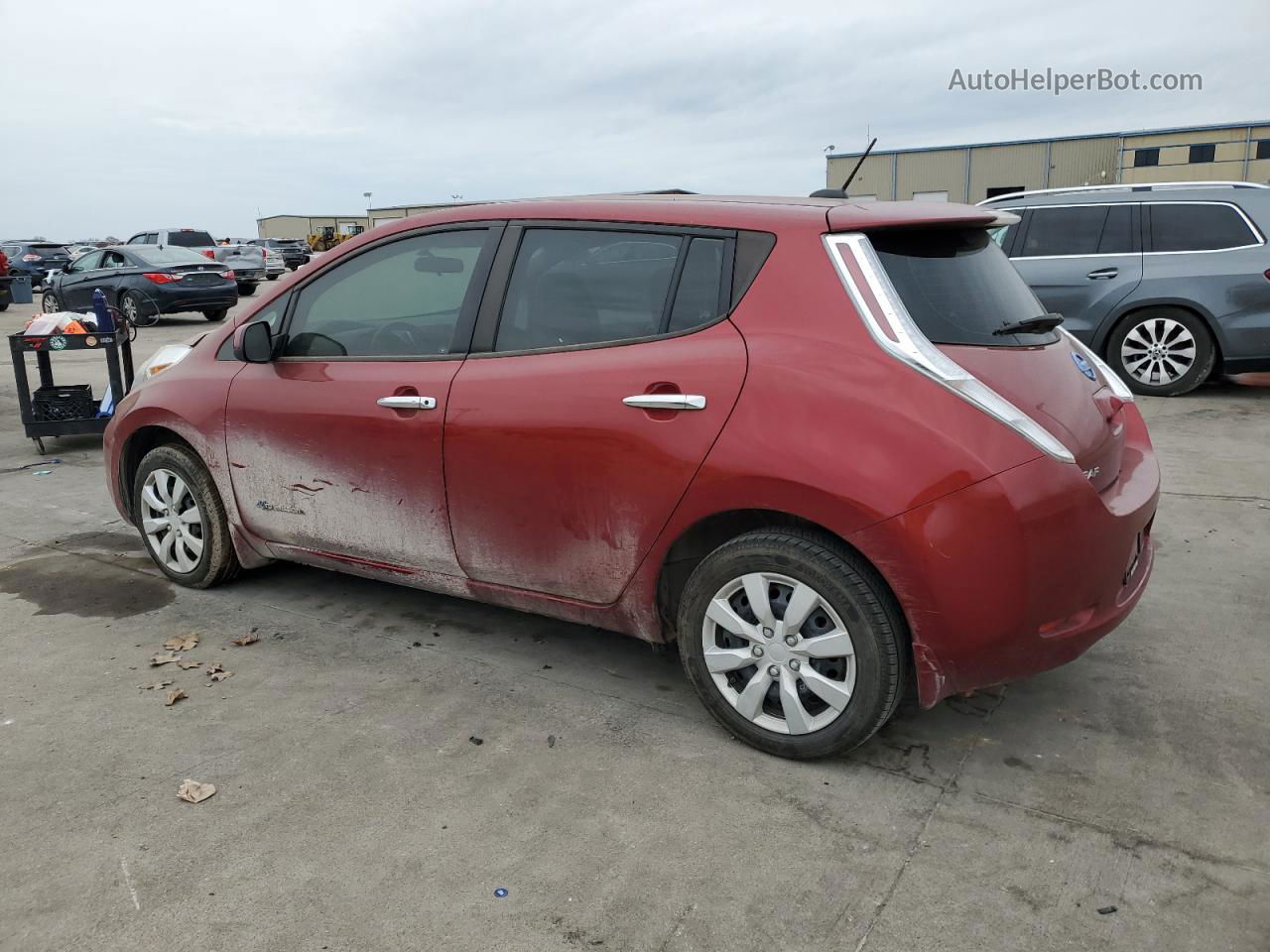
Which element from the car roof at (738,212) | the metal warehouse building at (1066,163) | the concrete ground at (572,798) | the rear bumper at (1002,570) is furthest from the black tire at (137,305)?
the metal warehouse building at (1066,163)

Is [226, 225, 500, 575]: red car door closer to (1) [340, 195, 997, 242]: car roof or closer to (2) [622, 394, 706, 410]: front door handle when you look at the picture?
(1) [340, 195, 997, 242]: car roof

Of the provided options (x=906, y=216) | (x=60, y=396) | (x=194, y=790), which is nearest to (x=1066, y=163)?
(x=60, y=396)

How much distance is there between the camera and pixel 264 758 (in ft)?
Answer: 10.5

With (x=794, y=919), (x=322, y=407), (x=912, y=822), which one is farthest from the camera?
(x=322, y=407)

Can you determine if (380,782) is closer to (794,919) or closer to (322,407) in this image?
(794,919)

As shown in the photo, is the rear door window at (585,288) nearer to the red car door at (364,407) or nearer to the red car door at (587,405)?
the red car door at (587,405)

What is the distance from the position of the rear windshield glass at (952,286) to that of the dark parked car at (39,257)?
32.7 meters

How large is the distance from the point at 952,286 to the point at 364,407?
6.89ft

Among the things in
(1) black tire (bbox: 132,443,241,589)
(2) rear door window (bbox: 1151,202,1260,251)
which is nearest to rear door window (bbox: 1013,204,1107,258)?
(2) rear door window (bbox: 1151,202,1260,251)

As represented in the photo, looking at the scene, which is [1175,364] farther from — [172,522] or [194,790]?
[194,790]

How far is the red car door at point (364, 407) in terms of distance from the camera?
3.69 meters

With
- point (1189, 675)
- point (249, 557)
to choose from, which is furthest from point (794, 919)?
point (249, 557)

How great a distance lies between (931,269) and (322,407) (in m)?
2.27

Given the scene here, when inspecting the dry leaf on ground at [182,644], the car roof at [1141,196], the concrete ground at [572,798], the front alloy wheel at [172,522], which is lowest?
the concrete ground at [572,798]
